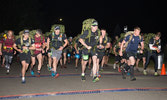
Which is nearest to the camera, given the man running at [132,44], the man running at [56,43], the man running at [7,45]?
the man running at [132,44]

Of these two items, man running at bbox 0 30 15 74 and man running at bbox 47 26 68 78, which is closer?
man running at bbox 47 26 68 78

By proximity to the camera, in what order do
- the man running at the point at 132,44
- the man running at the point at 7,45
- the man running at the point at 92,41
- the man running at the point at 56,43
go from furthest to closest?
the man running at the point at 7,45
the man running at the point at 56,43
the man running at the point at 132,44
the man running at the point at 92,41

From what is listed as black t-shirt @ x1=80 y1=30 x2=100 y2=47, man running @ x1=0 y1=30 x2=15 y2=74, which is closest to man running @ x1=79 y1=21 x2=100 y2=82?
black t-shirt @ x1=80 y1=30 x2=100 y2=47

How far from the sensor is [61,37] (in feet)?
33.8

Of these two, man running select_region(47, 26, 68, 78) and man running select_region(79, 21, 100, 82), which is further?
man running select_region(47, 26, 68, 78)

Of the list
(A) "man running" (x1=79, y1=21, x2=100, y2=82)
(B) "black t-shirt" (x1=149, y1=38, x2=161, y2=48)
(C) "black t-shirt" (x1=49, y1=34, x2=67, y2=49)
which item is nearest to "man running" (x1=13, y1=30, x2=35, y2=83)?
(C) "black t-shirt" (x1=49, y1=34, x2=67, y2=49)

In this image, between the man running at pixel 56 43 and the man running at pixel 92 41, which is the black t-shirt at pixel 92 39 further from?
the man running at pixel 56 43

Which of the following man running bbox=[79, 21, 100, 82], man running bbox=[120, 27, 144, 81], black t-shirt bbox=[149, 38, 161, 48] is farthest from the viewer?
black t-shirt bbox=[149, 38, 161, 48]

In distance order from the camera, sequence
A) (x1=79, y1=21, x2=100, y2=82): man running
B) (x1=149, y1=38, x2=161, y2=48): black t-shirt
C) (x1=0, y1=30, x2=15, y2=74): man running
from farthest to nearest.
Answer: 1. (x1=0, y1=30, x2=15, y2=74): man running
2. (x1=149, y1=38, x2=161, y2=48): black t-shirt
3. (x1=79, y1=21, x2=100, y2=82): man running

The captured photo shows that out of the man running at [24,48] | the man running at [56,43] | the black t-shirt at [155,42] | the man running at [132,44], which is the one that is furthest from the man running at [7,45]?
the black t-shirt at [155,42]

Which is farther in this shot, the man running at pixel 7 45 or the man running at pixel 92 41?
the man running at pixel 7 45

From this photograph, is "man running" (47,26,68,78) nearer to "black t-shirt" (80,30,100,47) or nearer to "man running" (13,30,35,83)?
"man running" (13,30,35,83)

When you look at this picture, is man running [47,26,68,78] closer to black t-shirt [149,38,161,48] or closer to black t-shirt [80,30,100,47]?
black t-shirt [80,30,100,47]

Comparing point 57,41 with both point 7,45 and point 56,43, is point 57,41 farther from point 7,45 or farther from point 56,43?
point 7,45
